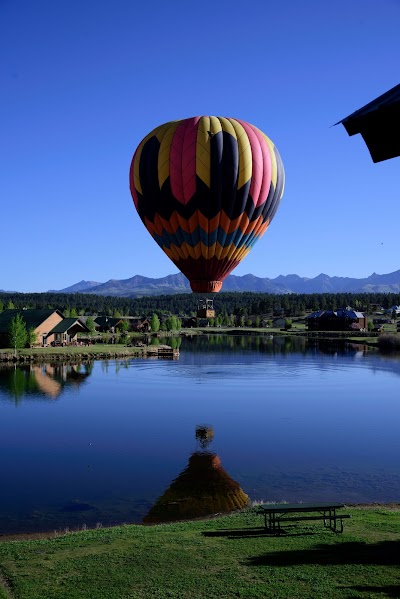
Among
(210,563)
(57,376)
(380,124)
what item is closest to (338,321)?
(57,376)

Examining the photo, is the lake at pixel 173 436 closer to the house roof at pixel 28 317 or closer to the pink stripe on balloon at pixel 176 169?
the pink stripe on balloon at pixel 176 169

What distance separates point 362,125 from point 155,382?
5440 centimetres

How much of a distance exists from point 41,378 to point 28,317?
2905cm

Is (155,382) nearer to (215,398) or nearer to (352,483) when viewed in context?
(215,398)

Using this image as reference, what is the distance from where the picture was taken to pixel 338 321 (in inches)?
6275

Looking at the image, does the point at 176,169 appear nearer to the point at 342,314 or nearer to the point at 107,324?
the point at 107,324

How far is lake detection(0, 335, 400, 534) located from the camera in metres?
A: 25.7

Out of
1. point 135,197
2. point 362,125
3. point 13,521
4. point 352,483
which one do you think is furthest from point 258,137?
point 362,125

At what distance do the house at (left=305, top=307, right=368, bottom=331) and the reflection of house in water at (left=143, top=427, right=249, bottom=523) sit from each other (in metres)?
129

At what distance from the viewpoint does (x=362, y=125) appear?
7.33 m

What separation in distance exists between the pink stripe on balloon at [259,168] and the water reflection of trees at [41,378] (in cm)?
2213

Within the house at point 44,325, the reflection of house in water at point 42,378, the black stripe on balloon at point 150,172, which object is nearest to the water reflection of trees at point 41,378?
the reflection of house in water at point 42,378

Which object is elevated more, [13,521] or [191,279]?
[191,279]

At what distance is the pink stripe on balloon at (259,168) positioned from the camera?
50625mm
